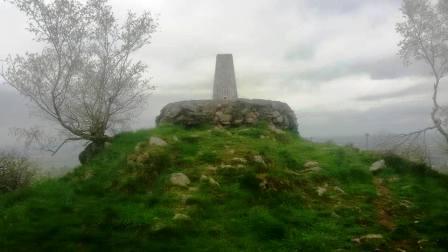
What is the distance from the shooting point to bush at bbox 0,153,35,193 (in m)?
17.5

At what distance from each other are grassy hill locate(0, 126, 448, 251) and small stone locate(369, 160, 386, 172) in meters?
0.20

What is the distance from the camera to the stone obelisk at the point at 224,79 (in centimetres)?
2175

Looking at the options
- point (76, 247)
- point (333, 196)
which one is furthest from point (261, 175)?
point (76, 247)

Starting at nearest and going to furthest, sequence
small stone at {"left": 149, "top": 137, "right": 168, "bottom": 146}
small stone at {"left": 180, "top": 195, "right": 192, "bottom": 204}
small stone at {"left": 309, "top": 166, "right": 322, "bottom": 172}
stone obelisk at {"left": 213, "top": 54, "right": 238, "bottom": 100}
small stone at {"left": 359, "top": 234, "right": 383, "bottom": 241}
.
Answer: small stone at {"left": 359, "top": 234, "right": 383, "bottom": 241} < small stone at {"left": 180, "top": 195, "right": 192, "bottom": 204} < small stone at {"left": 309, "top": 166, "right": 322, "bottom": 172} < small stone at {"left": 149, "top": 137, "right": 168, "bottom": 146} < stone obelisk at {"left": 213, "top": 54, "right": 238, "bottom": 100}

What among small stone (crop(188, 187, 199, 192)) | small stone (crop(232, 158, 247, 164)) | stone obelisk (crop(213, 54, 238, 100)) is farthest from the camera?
stone obelisk (crop(213, 54, 238, 100))

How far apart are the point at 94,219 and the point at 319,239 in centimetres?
606

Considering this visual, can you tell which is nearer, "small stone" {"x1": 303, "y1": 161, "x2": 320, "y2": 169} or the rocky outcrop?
"small stone" {"x1": 303, "y1": 161, "x2": 320, "y2": 169}

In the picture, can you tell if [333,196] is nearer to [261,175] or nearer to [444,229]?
[261,175]

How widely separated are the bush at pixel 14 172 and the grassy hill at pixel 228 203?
3.90 meters

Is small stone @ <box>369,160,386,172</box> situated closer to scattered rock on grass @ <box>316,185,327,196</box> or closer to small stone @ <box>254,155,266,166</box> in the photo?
scattered rock on grass @ <box>316,185,327,196</box>

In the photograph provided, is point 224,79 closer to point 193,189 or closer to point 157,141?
point 157,141

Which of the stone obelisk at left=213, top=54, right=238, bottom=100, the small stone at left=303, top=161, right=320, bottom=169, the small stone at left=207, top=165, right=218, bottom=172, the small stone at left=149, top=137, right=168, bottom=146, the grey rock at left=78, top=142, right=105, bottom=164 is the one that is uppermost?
the stone obelisk at left=213, top=54, right=238, bottom=100

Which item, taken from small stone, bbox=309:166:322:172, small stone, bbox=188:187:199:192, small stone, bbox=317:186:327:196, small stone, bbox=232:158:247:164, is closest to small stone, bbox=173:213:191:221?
small stone, bbox=188:187:199:192

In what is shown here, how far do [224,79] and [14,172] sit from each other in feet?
36.9
